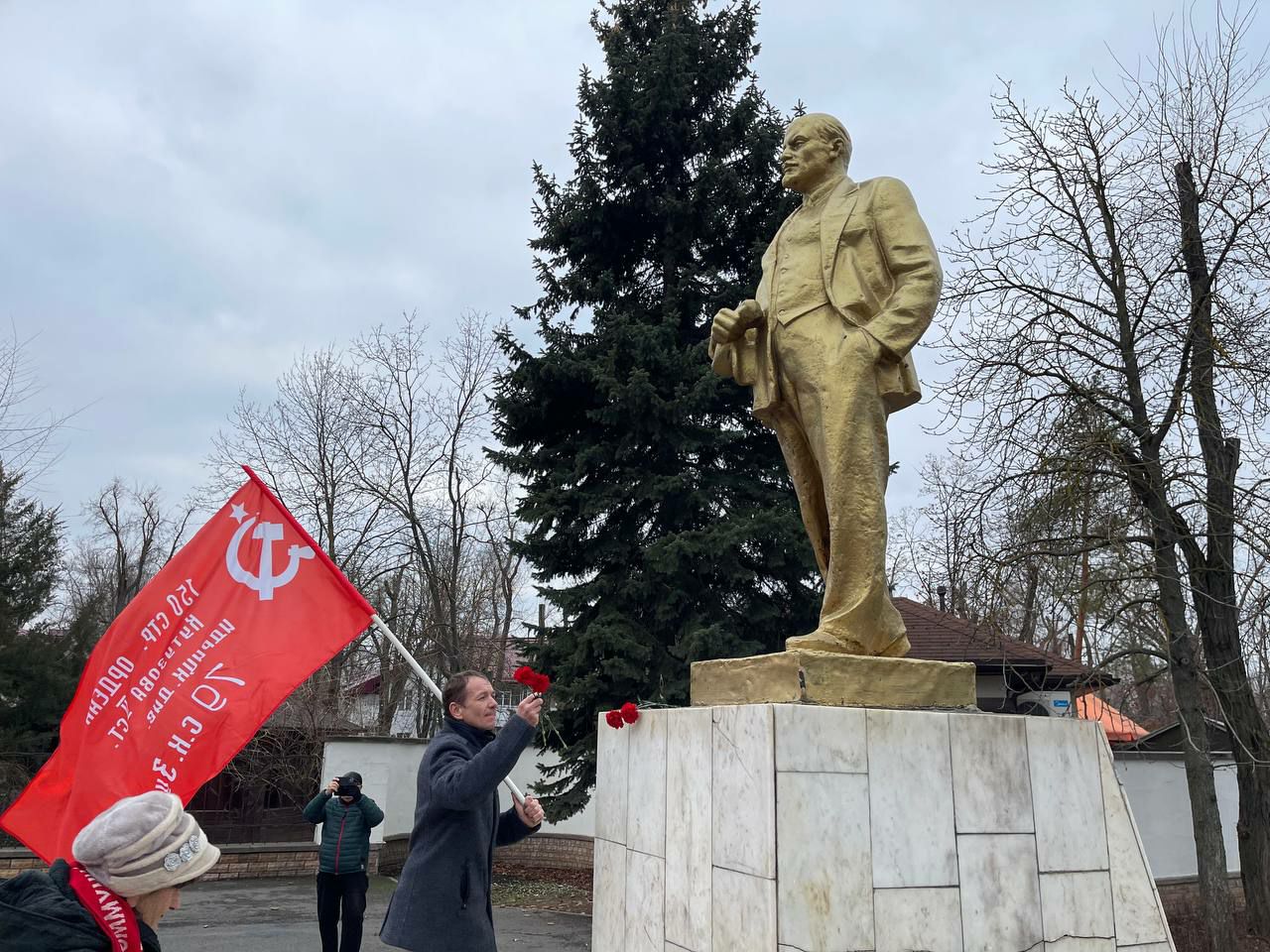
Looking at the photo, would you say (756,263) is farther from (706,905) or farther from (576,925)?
(706,905)

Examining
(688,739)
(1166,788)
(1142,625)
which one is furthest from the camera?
(1166,788)

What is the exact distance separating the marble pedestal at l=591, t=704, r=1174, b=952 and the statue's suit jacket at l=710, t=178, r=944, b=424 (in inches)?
50.6

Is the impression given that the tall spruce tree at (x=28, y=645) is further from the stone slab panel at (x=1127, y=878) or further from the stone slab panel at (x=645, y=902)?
the stone slab panel at (x=1127, y=878)

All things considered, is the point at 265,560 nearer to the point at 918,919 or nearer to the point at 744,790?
the point at 744,790

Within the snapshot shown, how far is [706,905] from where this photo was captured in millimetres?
3059

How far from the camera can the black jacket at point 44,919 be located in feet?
5.53

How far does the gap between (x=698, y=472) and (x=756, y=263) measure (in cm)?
313

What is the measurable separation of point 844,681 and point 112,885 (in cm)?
218

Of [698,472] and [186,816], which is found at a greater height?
[698,472]

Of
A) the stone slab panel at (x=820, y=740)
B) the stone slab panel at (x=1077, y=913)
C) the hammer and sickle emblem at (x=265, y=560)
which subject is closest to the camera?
the stone slab panel at (x=820, y=740)

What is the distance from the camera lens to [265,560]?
5152 millimetres

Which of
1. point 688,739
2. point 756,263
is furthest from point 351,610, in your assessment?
point 756,263

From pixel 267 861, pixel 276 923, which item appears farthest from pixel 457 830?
pixel 267 861

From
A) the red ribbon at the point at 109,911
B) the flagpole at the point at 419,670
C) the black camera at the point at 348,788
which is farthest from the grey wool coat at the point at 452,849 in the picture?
the black camera at the point at 348,788
